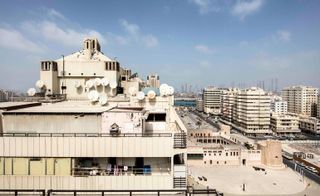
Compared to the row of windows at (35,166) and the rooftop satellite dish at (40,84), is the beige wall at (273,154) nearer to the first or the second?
the rooftop satellite dish at (40,84)

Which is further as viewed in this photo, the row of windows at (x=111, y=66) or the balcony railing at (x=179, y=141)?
the row of windows at (x=111, y=66)

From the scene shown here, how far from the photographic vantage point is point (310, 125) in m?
120

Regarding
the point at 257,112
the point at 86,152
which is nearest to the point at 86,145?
the point at 86,152

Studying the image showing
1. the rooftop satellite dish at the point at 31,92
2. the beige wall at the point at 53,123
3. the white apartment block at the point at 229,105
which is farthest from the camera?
the white apartment block at the point at 229,105

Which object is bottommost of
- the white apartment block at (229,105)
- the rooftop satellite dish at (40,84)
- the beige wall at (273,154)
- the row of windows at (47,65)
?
the beige wall at (273,154)

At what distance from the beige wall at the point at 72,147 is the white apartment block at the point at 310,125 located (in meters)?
121

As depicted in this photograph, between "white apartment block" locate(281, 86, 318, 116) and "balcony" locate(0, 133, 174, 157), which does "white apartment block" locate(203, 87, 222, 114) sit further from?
"balcony" locate(0, 133, 174, 157)

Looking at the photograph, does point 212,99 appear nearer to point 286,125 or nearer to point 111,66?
point 286,125

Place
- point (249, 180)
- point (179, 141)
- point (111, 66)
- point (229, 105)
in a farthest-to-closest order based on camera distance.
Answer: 1. point (229, 105)
2. point (249, 180)
3. point (111, 66)
4. point (179, 141)

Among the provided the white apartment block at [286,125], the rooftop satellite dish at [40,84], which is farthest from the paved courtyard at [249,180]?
the white apartment block at [286,125]

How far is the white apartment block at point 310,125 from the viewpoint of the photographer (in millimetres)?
116562

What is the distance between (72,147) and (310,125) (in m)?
126

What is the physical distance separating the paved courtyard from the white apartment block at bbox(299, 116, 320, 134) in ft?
210

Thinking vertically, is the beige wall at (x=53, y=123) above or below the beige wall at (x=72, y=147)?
A: above
